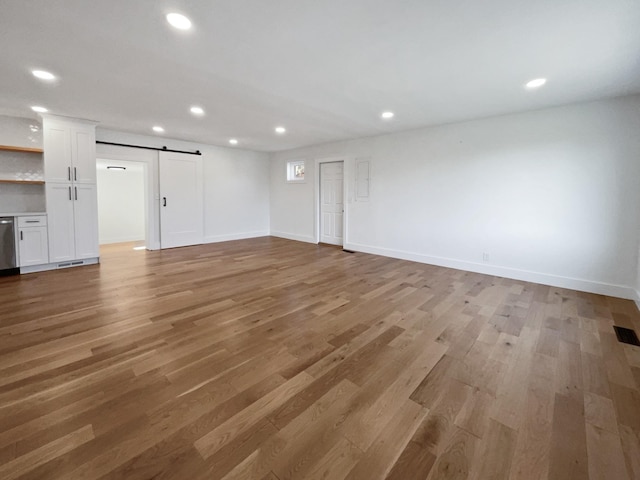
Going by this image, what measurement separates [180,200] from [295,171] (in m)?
3.17

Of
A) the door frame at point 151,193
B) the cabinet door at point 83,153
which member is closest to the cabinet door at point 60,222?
the cabinet door at point 83,153

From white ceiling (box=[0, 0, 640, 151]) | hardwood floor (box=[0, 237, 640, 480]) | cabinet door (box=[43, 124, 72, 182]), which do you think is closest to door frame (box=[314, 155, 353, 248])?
white ceiling (box=[0, 0, 640, 151])

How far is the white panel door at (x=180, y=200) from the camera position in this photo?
6.55 meters

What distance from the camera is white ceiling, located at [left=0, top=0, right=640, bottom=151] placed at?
201cm

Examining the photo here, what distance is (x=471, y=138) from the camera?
188 inches

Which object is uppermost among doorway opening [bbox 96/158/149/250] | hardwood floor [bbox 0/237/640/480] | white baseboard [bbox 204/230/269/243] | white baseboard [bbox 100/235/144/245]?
doorway opening [bbox 96/158/149/250]

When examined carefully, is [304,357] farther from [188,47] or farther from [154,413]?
[188,47]

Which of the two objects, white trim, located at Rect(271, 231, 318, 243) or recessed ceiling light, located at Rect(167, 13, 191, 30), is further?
white trim, located at Rect(271, 231, 318, 243)

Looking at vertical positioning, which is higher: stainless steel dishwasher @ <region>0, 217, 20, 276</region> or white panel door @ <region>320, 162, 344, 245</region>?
white panel door @ <region>320, 162, 344, 245</region>

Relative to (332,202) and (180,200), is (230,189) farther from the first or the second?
(332,202)

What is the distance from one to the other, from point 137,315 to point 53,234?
3.27 meters

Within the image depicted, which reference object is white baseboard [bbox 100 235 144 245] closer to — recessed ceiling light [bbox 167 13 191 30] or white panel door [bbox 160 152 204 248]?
white panel door [bbox 160 152 204 248]

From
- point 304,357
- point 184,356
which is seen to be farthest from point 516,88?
point 184,356

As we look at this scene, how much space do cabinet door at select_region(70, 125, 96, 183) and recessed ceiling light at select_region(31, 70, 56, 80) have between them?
6.42 ft
